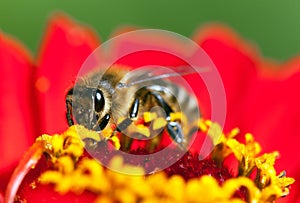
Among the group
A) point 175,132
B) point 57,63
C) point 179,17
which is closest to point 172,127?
point 175,132

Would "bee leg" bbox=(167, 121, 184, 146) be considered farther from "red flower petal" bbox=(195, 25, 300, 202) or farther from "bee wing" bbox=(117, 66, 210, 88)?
"red flower petal" bbox=(195, 25, 300, 202)

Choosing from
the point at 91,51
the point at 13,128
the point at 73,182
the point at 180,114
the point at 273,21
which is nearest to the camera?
the point at 73,182

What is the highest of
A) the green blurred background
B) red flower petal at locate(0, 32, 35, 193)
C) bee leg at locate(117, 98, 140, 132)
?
the green blurred background

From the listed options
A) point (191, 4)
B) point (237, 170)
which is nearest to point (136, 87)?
point (237, 170)

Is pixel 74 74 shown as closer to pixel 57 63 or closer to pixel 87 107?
pixel 57 63

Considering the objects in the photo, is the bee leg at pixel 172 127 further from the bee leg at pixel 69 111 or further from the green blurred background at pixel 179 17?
the green blurred background at pixel 179 17

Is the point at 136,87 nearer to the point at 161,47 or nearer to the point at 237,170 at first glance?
the point at 237,170

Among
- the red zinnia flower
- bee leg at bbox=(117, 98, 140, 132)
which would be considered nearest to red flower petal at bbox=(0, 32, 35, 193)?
the red zinnia flower
